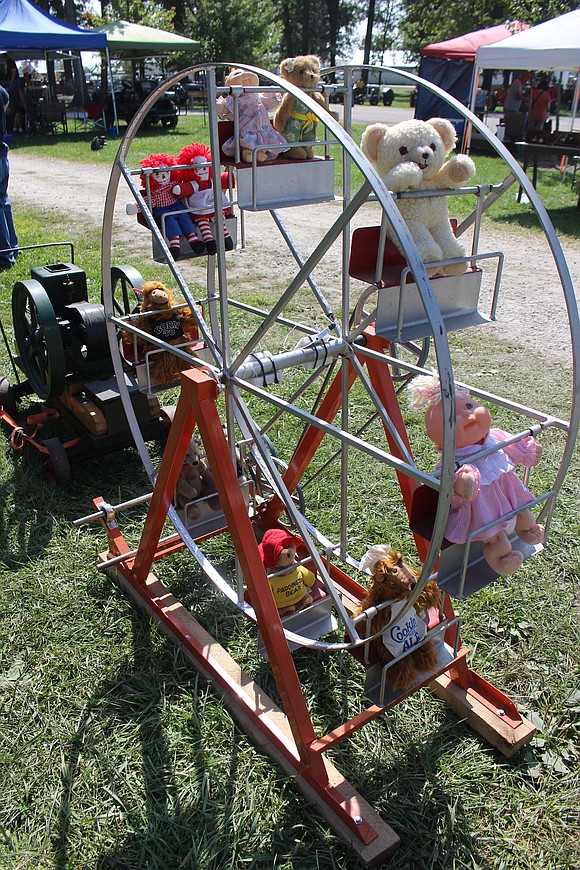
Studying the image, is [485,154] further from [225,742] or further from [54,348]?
[225,742]

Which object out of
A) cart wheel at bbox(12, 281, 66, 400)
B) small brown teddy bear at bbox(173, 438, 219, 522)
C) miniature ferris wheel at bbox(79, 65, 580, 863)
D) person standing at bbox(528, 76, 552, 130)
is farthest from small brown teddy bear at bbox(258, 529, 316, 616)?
person standing at bbox(528, 76, 552, 130)

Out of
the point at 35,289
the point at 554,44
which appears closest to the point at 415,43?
the point at 554,44

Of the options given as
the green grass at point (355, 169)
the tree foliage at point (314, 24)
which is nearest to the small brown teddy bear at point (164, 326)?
the green grass at point (355, 169)

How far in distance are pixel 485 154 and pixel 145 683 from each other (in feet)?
56.4

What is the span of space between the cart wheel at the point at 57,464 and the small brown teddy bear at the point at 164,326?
94 centimetres

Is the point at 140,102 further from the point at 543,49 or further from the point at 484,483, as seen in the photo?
the point at 484,483

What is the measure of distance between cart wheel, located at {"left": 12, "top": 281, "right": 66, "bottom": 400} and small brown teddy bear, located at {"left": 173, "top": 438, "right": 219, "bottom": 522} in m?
0.98

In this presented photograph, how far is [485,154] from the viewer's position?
17203mm

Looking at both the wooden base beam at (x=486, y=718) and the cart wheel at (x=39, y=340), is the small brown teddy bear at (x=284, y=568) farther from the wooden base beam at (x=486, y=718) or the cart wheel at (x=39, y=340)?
the cart wheel at (x=39, y=340)

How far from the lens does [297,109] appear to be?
238 centimetres

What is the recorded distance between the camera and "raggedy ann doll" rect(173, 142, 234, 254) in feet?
9.79

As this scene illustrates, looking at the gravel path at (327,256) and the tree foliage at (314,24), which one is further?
the tree foliage at (314,24)

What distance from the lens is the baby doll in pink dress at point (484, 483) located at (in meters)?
1.98

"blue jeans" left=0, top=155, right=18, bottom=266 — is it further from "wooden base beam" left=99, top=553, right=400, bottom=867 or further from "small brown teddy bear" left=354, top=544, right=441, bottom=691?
"small brown teddy bear" left=354, top=544, right=441, bottom=691
